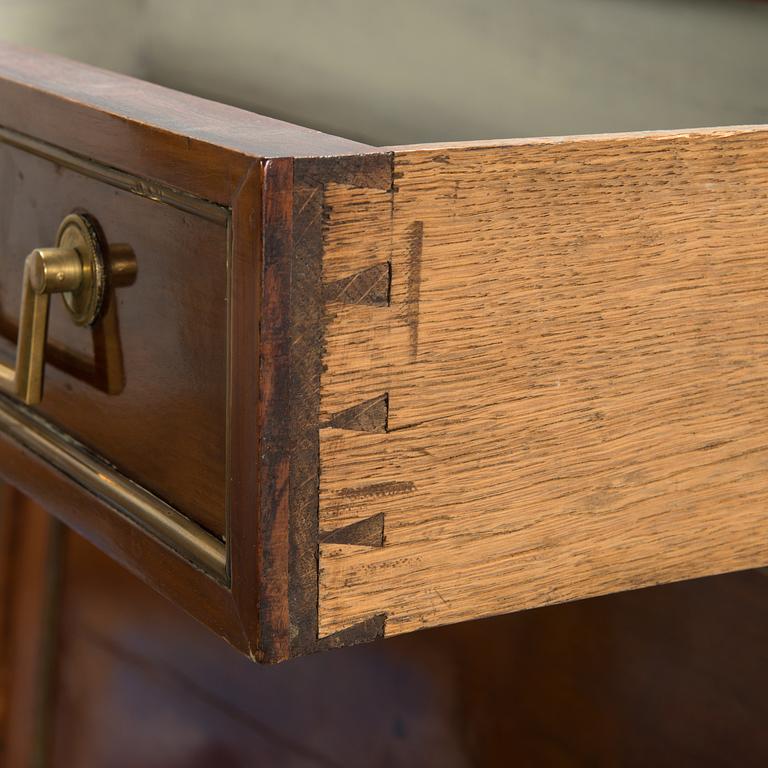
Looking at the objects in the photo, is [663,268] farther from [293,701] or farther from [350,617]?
[293,701]

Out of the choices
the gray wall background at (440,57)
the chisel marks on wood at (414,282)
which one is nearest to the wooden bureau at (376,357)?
the chisel marks on wood at (414,282)

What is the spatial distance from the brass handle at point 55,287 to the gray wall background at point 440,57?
1.48ft

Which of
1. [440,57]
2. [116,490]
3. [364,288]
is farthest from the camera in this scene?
[440,57]

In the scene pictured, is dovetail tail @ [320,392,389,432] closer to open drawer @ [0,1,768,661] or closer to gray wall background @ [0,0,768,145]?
open drawer @ [0,1,768,661]

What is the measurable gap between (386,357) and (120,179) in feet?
0.46

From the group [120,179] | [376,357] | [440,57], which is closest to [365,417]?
[376,357]

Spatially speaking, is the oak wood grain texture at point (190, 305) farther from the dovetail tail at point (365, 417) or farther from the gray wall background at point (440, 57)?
the gray wall background at point (440, 57)

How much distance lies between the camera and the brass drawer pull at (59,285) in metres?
0.57

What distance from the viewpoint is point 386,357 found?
494 mm

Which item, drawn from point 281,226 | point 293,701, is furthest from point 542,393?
point 293,701

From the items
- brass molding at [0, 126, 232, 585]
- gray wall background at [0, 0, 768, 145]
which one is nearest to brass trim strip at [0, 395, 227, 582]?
brass molding at [0, 126, 232, 585]

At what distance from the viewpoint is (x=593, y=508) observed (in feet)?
1.87

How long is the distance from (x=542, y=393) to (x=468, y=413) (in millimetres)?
36

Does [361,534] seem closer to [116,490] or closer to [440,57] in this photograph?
[116,490]
